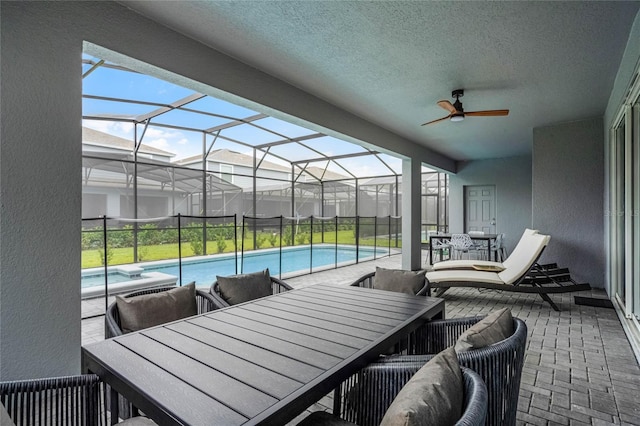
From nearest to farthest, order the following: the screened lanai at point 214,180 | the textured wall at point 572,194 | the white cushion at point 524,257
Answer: the white cushion at point 524,257
the textured wall at point 572,194
the screened lanai at point 214,180

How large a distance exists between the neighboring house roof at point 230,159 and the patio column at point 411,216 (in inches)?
201

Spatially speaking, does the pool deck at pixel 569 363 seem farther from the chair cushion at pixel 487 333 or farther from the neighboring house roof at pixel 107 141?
the neighboring house roof at pixel 107 141

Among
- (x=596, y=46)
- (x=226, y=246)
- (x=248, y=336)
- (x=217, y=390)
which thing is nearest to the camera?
(x=217, y=390)

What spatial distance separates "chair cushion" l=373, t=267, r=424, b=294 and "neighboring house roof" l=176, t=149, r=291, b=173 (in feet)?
25.2

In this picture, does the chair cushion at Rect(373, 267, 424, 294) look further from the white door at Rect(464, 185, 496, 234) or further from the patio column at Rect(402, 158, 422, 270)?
the white door at Rect(464, 185, 496, 234)

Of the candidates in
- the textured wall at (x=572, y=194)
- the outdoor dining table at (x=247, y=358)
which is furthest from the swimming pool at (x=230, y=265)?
the outdoor dining table at (x=247, y=358)

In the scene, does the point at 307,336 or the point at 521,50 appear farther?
the point at 521,50

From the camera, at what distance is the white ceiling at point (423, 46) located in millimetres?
2621

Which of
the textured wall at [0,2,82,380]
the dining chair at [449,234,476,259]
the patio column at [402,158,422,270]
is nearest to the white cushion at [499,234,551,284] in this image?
the dining chair at [449,234,476,259]

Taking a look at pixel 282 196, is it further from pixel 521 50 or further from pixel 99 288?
pixel 521 50

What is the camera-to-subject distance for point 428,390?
1.03 meters

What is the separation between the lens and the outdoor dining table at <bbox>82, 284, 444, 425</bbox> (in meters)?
1.17

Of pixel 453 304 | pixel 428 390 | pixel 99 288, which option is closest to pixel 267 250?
pixel 99 288

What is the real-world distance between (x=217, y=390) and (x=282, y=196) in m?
10.9
